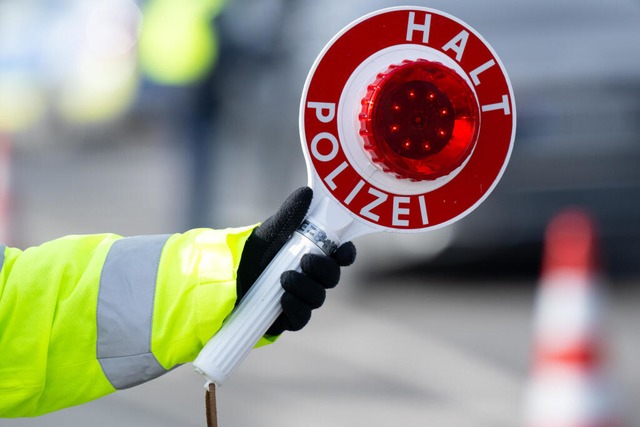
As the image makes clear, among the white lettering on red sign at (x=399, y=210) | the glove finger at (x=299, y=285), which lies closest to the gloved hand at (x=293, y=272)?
the glove finger at (x=299, y=285)

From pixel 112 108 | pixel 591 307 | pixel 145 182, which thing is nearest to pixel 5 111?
pixel 112 108

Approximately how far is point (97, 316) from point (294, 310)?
40 centimetres

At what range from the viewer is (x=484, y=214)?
6.61 meters

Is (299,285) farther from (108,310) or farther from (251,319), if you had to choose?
(108,310)

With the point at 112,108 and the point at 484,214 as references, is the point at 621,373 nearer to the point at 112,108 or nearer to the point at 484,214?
the point at 484,214

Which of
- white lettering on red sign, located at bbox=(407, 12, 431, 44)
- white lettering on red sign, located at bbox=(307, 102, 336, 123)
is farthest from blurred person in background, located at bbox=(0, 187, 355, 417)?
white lettering on red sign, located at bbox=(407, 12, 431, 44)

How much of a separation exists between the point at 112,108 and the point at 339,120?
964 centimetres

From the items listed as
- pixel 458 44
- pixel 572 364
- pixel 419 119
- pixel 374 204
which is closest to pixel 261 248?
pixel 374 204

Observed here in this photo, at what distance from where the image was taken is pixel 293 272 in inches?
83.9

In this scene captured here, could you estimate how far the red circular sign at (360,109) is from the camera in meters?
2.12

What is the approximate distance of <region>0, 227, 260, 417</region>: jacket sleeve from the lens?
2320 mm

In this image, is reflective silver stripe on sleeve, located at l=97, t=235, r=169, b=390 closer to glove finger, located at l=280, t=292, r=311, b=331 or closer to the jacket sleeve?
the jacket sleeve

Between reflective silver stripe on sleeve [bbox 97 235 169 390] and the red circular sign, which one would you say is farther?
reflective silver stripe on sleeve [bbox 97 235 169 390]

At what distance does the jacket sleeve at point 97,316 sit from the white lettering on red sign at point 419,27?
1.58 ft
